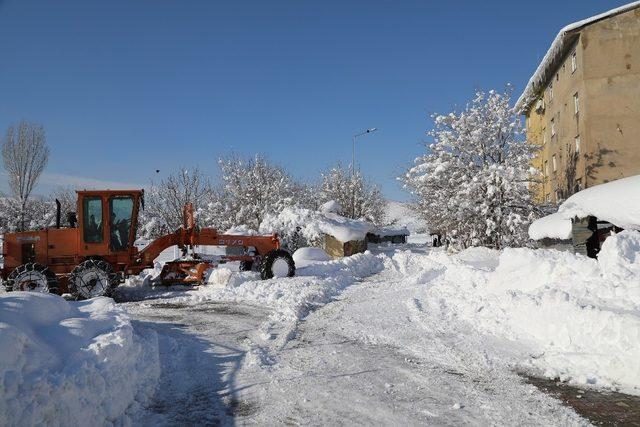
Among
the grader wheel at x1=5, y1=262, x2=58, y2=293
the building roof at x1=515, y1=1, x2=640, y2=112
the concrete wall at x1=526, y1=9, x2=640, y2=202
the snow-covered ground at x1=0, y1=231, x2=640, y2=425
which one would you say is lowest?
the snow-covered ground at x1=0, y1=231, x2=640, y2=425

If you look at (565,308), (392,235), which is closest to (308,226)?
(565,308)

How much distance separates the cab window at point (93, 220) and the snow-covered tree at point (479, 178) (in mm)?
13589

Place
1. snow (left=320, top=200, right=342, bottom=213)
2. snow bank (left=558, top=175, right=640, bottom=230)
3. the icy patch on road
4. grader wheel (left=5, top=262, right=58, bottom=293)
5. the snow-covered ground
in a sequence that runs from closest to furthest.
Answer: the snow-covered ground → the icy patch on road → snow bank (left=558, top=175, right=640, bottom=230) → grader wheel (left=5, top=262, right=58, bottom=293) → snow (left=320, top=200, right=342, bottom=213)

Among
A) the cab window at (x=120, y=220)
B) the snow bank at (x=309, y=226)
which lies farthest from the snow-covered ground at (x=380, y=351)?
the snow bank at (x=309, y=226)

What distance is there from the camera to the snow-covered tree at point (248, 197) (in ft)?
124

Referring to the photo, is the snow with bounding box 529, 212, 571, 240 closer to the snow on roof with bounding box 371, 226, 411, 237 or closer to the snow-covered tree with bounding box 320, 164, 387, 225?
the snow-covered tree with bounding box 320, 164, 387, 225

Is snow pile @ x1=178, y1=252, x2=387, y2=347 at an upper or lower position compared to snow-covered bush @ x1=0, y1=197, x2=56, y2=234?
lower

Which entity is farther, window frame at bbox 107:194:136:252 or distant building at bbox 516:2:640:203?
distant building at bbox 516:2:640:203

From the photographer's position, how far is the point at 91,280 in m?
13.4

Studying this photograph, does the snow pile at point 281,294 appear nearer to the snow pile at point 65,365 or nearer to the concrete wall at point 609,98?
the snow pile at point 65,365

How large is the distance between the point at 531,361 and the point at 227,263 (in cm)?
1266

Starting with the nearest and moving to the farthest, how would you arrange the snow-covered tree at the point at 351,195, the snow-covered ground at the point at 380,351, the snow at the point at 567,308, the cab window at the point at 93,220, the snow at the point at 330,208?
the snow-covered ground at the point at 380,351 → the snow at the point at 567,308 → the cab window at the point at 93,220 → the snow at the point at 330,208 → the snow-covered tree at the point at 351,195

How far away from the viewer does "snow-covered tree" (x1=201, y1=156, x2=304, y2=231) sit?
3765 centimetres

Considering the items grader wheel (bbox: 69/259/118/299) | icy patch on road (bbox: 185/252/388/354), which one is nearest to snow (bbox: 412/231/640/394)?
icy patch on road (bbox: 185/252/388/354)
